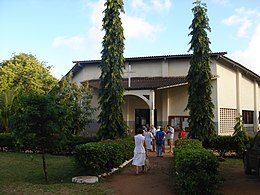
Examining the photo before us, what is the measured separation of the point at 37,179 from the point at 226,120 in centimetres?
1858

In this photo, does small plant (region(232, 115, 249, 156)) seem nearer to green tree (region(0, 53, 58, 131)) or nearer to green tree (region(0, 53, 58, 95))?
green tree (region(0, 53, 58, 131))

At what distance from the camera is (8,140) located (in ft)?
66.2

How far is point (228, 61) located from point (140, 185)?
1816 centimetres

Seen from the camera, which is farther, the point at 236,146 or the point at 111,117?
the point at 236,146

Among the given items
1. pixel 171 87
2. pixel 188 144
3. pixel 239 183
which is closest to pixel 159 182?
pixel 239 183

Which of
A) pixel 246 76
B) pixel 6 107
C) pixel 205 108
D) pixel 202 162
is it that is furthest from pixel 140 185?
pixel 246 76

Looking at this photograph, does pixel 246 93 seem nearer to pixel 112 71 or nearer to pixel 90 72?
pixel 90 72

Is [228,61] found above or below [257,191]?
above

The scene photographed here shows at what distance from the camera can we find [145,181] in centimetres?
1020

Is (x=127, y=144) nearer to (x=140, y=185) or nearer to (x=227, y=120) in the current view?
(x=140, y=185)

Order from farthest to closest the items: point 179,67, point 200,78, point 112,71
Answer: point 179,67, point 200,78, point 112,71

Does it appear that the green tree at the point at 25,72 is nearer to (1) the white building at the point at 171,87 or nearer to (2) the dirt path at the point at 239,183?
(1) the white building at the point at 171,87

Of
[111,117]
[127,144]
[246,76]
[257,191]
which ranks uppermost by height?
[246,76]

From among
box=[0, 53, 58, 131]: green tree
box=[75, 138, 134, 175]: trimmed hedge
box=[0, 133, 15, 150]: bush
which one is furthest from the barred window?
box=[0, 53, 58, 131]: green tree
